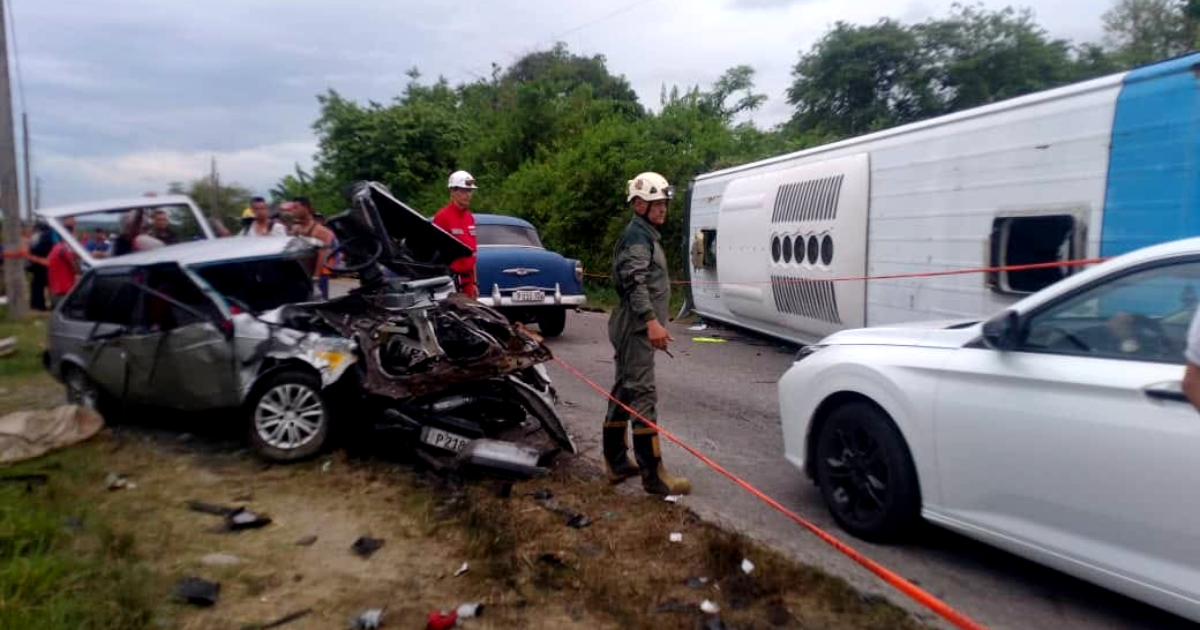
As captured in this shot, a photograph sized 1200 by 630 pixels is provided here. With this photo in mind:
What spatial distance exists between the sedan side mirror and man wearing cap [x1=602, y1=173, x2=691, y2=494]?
73.2 inches

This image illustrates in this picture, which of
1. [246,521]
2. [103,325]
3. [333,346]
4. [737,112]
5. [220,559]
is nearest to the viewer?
[220,559]

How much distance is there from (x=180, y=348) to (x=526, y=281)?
245 inches

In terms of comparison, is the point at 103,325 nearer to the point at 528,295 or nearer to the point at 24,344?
the point at 528,295

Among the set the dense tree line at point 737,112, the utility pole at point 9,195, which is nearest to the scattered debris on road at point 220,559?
the utility pole at point 9,195

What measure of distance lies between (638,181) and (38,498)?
13.0 feet

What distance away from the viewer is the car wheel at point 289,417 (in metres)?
6.30

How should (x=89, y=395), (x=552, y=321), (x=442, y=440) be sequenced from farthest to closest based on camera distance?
(x=552, y=321), (x=89, y=395), (x=442, y=440)

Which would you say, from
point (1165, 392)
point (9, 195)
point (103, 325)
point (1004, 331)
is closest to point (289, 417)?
point (103, 325)

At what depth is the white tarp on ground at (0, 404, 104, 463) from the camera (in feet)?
21.1

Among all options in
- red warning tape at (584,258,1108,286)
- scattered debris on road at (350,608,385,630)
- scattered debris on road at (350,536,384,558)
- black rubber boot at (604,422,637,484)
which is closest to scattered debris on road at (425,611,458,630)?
scattered debris on road at (350,608,385,630)

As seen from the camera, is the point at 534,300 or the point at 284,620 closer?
the point at 284,620

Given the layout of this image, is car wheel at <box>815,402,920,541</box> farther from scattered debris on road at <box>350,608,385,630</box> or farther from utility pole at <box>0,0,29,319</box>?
utility pole at <box>0,0,29,319</box>

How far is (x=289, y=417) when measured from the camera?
636 cm

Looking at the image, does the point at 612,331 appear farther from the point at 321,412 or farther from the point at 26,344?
the point at 26,344
